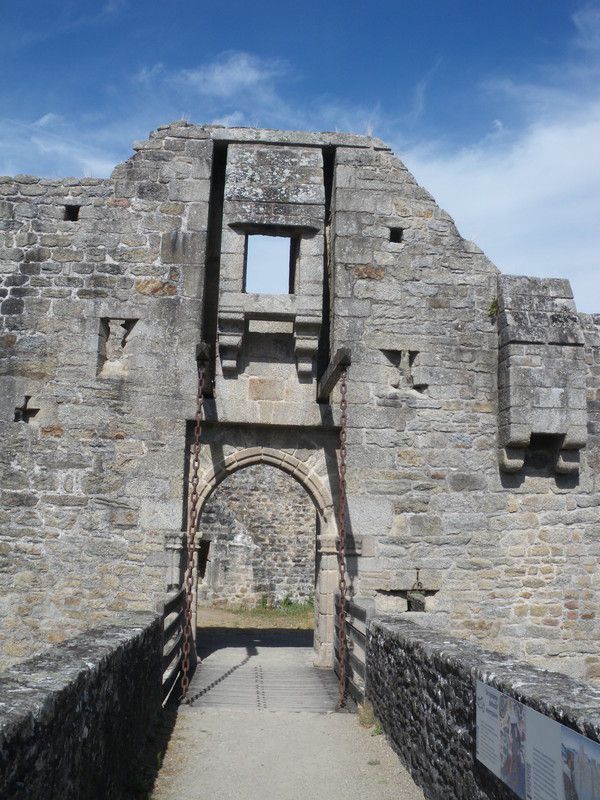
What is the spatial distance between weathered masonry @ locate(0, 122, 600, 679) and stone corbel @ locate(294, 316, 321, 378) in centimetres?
2

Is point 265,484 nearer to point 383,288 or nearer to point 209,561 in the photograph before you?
point 209,561

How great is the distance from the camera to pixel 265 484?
57.2ft

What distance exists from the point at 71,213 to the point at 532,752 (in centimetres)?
714

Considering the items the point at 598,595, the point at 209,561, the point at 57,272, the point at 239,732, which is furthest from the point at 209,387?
the point at 209,561

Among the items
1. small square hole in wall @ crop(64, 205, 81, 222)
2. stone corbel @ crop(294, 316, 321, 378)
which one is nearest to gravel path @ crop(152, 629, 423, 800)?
stone corbel @ crop(294, 316, 321, 378)

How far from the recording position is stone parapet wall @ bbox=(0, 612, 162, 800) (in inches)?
98.7

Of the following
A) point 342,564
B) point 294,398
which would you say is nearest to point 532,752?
point 342,564

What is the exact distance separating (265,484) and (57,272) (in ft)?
32.8

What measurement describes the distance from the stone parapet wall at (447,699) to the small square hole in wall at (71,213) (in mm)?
5292

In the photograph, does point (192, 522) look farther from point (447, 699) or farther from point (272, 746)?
point (447, 699)

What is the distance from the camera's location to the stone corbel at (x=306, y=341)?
7.96 m

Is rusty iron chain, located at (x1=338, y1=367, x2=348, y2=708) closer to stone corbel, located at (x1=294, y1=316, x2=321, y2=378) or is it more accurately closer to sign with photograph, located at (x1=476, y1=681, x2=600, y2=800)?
stone corbel, located at (x1=294, y1=316, x2=321, y2=378)

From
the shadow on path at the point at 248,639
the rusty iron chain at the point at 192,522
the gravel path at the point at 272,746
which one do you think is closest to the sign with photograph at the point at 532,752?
the gravel path at the point at 272,746

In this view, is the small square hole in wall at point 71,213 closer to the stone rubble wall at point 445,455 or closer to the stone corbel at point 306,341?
the stone corbel at point 306,341
